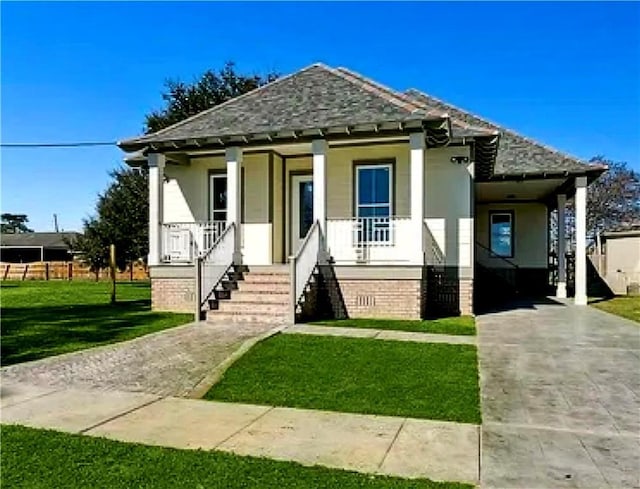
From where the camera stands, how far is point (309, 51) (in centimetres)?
2055

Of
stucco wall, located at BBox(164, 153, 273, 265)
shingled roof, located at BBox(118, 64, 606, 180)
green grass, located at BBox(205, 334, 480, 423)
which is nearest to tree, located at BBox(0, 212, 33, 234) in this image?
stucco wall, located at BBox(164, 153, 273, 265)

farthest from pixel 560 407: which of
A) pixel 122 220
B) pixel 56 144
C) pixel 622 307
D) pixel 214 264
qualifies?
pixel 122 220

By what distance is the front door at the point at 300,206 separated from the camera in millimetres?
15055

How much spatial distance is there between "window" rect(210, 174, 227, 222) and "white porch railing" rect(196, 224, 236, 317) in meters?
2.23

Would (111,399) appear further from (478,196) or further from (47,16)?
(478,196)

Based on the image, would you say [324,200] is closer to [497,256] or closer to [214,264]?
[214,264]

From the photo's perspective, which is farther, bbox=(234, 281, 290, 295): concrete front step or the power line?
the power line

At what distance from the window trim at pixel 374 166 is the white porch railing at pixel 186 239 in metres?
3.65

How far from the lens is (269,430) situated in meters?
4.93

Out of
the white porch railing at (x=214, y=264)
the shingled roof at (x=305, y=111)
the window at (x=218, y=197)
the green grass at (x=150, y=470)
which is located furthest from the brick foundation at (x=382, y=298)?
the green grass at (x=150, y=470)

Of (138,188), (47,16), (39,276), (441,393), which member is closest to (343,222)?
(441,393)

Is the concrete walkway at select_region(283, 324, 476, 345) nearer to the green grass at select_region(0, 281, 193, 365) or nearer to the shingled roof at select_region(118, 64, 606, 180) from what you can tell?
the green grass at select_region(0, 281, 193, 365)

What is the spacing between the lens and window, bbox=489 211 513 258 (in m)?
21.7

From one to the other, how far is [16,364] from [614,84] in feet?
58.3
